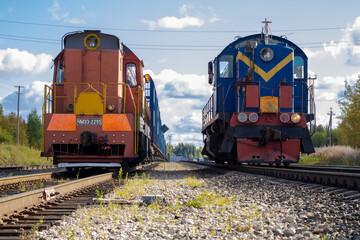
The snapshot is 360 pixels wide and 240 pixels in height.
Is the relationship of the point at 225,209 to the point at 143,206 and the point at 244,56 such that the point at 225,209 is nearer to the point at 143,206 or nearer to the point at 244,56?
the point at 143,206

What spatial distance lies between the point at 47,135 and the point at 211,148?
560 cm

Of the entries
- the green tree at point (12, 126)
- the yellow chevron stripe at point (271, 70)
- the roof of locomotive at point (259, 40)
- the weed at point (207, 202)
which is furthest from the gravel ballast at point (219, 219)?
the green tree at point (12, 126)

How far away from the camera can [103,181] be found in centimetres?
776

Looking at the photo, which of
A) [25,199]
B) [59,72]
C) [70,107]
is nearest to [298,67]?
[70,107]

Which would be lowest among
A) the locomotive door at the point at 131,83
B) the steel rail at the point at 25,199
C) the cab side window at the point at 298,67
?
the steel rail at the point at 25,199

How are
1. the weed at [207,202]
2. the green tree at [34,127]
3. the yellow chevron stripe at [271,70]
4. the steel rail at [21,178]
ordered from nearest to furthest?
the weed at [207,202] → the steel rail at [21,178] → the yellow chevron stripe at [271,70] → the green tree at [34,127]

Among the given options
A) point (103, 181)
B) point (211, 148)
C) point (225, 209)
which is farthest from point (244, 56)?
point (225, 209)

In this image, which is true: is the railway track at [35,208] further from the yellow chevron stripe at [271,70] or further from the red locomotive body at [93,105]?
the yellow chevron stripe at [271,70]

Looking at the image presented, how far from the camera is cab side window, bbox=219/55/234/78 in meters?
11.2

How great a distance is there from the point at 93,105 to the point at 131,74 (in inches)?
72.5

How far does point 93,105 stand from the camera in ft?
31.2

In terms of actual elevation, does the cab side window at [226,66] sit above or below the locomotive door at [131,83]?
above

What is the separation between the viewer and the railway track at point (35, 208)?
3168 mm

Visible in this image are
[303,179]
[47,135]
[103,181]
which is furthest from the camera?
[47,135]
